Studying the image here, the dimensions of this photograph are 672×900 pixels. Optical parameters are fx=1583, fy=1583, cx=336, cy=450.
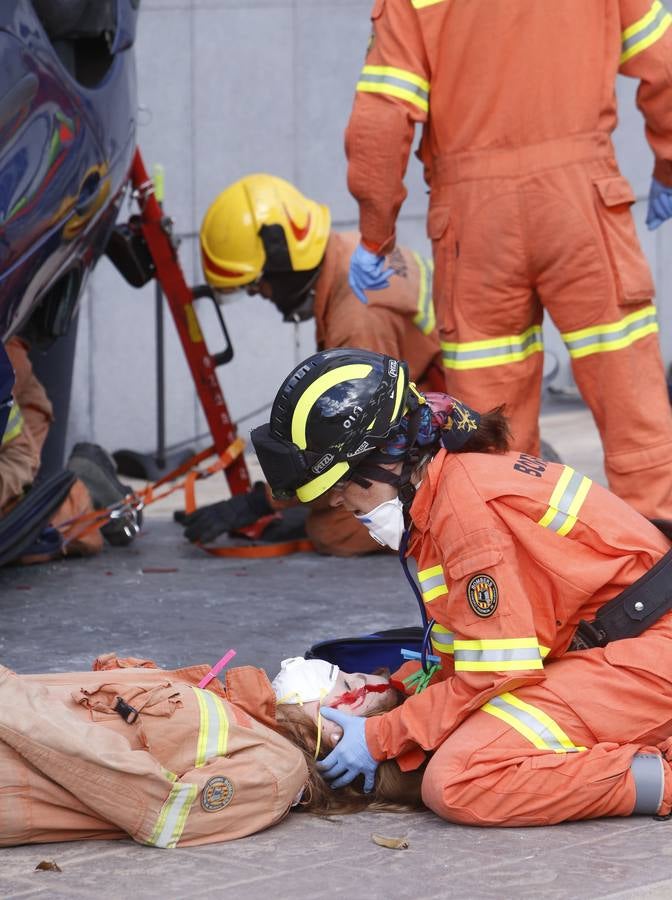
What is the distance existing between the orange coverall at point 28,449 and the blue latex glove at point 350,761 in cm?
247

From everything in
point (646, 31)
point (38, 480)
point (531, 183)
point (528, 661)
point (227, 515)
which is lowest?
point (227, 515)

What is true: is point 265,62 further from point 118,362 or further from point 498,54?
point 498,54

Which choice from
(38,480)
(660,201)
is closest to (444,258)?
(660,201)

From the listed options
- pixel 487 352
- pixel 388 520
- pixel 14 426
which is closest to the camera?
pixel 388 520

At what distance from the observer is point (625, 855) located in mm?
2896

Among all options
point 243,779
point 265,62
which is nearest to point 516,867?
point 243,779

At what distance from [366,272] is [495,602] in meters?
2.48

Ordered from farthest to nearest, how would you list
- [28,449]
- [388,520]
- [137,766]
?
[28,449] → [388,520] → [137,766]

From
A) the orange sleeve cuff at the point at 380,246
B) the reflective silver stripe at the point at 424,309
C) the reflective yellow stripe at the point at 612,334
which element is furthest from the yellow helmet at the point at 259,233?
the reflective yellow stripe at the point at 612,334

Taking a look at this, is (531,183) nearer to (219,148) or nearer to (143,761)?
(143,761)

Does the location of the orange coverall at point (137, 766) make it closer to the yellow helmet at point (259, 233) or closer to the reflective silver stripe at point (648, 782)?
the reflective silver stripe at point (648, 782)

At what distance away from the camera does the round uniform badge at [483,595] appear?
10.2ft

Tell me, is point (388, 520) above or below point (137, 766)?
above

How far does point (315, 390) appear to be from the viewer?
3.20m
